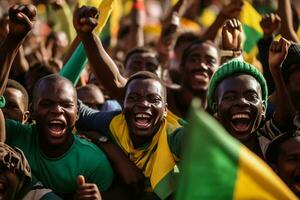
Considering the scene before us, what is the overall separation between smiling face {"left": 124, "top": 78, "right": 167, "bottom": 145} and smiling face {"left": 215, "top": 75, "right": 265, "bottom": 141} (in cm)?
36

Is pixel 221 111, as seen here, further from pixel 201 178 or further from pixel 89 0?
pixel 89 0

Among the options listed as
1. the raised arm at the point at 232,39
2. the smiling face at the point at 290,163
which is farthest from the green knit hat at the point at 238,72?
the raised arm at the point at 232,39

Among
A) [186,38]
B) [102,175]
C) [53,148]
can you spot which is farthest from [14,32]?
[186,38]

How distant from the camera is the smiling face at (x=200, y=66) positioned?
6738 millimetres

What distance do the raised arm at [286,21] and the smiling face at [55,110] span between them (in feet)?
6.20

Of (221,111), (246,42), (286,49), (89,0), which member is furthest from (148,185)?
(246,42)

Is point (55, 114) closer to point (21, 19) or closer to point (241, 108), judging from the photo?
point (21, 19)

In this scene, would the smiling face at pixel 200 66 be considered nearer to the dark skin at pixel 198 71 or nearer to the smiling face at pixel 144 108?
the dark skin at pixel 198 71

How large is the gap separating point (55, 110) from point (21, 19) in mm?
614

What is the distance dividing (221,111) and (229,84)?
18 cm

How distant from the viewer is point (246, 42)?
7961 millimetres

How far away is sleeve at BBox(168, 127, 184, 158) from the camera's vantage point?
5.25 m

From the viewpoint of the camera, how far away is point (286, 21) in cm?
675

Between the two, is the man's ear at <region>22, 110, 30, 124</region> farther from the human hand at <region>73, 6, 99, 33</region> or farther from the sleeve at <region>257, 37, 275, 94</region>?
the sleeve at <region>257, 37, 275, 94</region>
